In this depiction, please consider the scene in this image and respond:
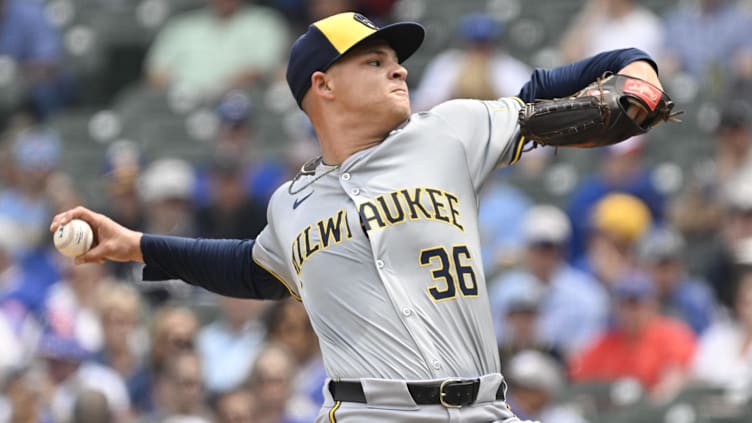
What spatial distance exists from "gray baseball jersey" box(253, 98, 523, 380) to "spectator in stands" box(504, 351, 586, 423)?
2898 millimetres

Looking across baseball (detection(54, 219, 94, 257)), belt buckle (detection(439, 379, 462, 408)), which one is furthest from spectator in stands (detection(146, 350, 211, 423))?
belt buckle (detection(439, 379, 462, 408))

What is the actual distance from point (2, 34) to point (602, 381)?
24.0 feet

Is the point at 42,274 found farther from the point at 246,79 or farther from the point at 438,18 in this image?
the point at 438,18

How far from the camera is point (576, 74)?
4.39m

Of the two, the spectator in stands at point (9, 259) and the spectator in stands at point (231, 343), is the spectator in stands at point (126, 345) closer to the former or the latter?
the spectator in stands at point (231, 343)

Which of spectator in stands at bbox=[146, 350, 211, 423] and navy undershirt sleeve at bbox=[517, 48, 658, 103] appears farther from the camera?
spectator in stands at bbox=[146, 350, 211, 423]

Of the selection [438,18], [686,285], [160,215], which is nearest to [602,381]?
[686,285]

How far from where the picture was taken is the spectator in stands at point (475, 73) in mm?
10008

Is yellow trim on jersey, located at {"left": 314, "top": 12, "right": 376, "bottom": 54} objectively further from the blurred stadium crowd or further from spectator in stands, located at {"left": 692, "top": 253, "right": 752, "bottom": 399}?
spectator in stands, located at {"left": 692, "top": 253, "right": 752, "bottom": 399}

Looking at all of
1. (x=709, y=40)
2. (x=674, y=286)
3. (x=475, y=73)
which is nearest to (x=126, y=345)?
(x=674, y=286)

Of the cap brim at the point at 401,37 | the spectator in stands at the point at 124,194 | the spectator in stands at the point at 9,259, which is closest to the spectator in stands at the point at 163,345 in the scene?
the spectator in stands at the point at 124,194

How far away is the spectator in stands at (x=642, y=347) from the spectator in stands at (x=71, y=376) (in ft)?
8.34

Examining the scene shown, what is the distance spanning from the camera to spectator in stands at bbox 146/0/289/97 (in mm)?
11414

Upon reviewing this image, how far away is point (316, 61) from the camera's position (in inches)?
177
